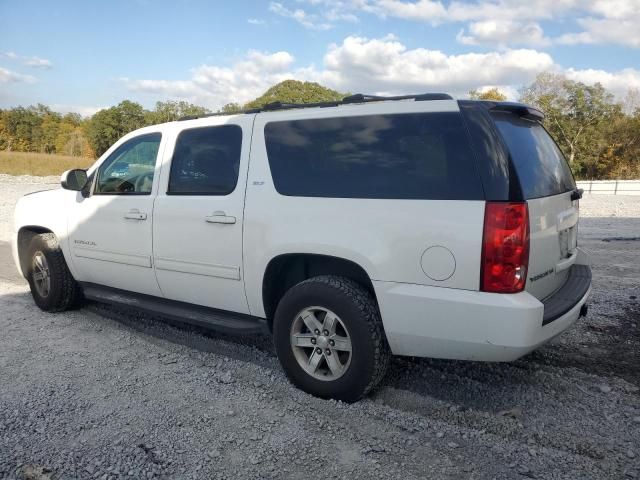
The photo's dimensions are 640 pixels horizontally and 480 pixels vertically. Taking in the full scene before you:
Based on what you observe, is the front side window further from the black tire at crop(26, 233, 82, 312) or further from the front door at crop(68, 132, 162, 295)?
the black tire at crop(26, 233, 82, 312)

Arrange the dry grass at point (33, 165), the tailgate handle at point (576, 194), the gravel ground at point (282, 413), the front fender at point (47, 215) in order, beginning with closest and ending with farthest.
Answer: the gravel ground at point (282, 413) → the tailgate handle at point (576, 194) → the front fender at point (47, 215) → the dry grass at point (33, 165)

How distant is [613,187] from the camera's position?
27.5 m

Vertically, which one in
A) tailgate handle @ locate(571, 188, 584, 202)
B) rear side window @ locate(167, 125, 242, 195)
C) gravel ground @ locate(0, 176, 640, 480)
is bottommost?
gravel ground @ locate(0, 176, 640, 480)

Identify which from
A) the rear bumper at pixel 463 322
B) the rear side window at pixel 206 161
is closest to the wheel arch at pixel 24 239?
the rear side window at pixel 206 161

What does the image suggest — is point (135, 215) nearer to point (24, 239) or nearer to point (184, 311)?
point (184, 311)

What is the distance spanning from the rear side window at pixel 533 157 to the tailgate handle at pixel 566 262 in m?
0.46

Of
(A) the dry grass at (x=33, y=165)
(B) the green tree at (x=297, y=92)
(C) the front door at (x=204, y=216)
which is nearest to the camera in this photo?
(C) the front door at (x=204, y=216)

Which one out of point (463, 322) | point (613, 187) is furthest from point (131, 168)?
point (613, 187)

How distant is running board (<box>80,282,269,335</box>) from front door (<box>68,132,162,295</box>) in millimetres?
73

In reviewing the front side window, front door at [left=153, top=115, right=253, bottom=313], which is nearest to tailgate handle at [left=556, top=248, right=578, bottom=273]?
→ front door at [left=153, top=115, right=253, bottom=313]

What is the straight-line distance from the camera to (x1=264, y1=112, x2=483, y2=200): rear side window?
2.99m

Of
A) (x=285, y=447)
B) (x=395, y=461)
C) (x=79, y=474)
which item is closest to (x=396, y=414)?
(x=395, y=461)

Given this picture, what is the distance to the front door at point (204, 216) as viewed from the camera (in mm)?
3815

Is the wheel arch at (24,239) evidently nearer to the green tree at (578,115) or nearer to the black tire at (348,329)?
the black tire at (348,329)
